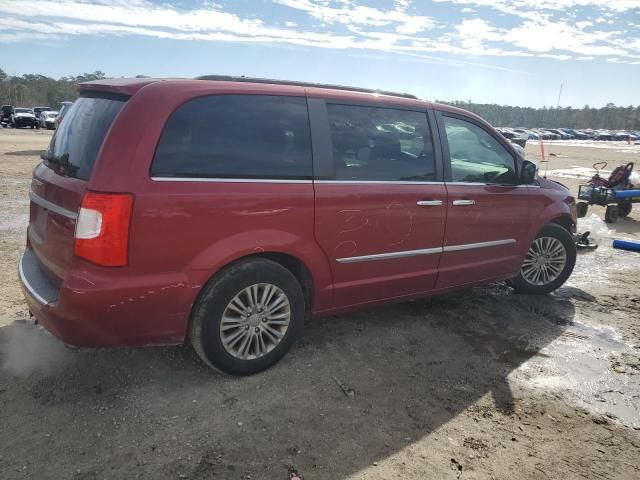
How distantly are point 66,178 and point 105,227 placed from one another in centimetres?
56

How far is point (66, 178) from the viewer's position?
305 cm

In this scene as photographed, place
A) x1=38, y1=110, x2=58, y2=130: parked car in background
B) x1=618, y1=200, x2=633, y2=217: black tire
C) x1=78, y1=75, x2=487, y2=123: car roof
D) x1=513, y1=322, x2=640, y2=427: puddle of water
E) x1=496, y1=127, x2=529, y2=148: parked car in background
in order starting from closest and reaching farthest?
1. x1=78, y1=75, x2=487, y2=123: car roof
2. x1=513, y1=322, x2=640, y2=427: puddle of water
3. x1=618, y1=200, x2=633, y2=217: black tire
4. x1=496, y1=127, x2=529, y2=148: parked car in background
5. x1=38, y1=110, x2=58, y2=130: parked car in background

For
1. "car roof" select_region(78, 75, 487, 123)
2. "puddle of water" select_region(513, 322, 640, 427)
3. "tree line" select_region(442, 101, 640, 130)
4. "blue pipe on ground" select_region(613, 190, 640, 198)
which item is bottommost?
"puddle of water" select_region(513, 322, 640, 427)

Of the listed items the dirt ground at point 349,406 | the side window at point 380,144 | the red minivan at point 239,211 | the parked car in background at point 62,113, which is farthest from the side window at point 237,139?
the dirt ground at point 349,406

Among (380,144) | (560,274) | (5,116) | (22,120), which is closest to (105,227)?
(380,144)

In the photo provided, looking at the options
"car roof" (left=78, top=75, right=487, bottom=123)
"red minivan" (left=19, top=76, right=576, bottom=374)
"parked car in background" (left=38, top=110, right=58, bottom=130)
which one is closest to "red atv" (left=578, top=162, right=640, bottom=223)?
"red minivan" (left=19, top=76, right=576, bottom=374)

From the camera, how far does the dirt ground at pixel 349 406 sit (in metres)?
2.66

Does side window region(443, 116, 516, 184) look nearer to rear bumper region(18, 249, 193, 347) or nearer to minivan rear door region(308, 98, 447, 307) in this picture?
minivan rear door region(308, 98, 447, 307)

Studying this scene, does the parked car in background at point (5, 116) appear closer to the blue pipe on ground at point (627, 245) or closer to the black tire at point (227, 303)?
the blue pipe on ground at point (627, 245)

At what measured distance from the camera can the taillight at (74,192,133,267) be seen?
2.74 meters

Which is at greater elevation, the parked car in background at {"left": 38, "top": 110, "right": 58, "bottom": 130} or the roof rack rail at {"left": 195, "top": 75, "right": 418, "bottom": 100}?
the roof rack rail at {"left": 195, "top": 75, "right": 418, "bottom": 100}

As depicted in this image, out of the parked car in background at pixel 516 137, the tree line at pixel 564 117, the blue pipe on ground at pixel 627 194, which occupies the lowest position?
the blue pipe on ground at pixel 627 194

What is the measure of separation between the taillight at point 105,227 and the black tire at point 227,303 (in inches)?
23.6

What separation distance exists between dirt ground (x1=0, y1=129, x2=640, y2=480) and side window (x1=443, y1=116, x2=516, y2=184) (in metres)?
1.33
